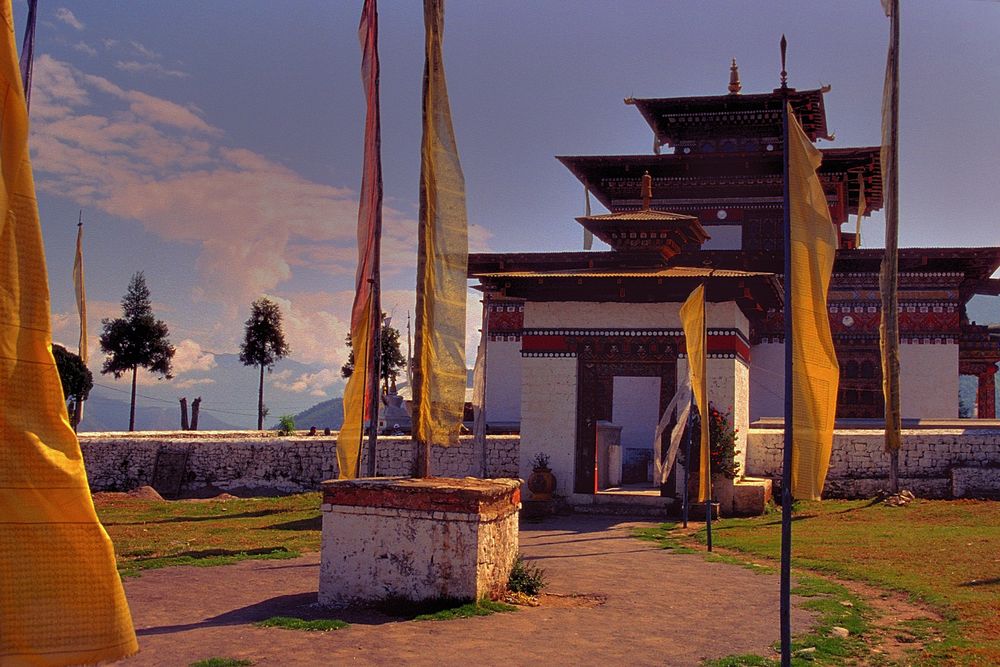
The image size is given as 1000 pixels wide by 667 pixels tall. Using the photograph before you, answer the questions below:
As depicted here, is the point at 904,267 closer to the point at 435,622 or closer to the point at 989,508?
the point at 989,508

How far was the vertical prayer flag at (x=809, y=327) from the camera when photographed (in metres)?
6.50

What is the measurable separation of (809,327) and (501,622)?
455cm

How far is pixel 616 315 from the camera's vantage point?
22.3 m

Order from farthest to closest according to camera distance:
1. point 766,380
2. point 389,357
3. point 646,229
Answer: point 389,357
point 766,380
point 646,229

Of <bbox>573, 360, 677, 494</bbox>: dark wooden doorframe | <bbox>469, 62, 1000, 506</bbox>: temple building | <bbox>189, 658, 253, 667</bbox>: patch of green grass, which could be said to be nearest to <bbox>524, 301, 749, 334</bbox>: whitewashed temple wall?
<bbox>469, 62, 1000, 506</bbox>: temple building

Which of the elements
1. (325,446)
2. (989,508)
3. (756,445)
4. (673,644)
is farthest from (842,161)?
(673,644)

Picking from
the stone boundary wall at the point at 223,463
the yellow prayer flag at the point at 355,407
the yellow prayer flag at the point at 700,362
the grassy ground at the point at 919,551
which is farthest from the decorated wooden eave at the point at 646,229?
the yellow prayer flag at the point at 355,407

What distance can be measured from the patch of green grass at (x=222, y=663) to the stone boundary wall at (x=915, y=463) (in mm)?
17103

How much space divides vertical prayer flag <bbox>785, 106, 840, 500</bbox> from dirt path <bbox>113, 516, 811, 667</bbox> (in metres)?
2.49

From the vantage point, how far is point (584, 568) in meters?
13.4

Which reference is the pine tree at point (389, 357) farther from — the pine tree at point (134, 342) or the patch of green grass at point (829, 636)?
the patch of green grass at point (829, 636)

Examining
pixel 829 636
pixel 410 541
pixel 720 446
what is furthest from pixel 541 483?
pixel 829 636

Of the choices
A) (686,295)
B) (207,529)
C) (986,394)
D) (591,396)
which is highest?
(686,295)

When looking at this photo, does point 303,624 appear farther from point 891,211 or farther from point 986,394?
point 986,394
